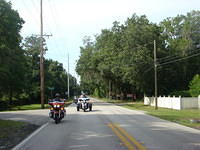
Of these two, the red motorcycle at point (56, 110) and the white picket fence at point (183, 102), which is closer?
the red motorcycle at point (56, 110)

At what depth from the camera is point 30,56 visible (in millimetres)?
69500

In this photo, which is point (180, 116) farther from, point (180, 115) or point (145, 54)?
point (145, 54)

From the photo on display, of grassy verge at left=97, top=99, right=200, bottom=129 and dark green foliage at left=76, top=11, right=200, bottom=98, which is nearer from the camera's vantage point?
grassy verge at left=97, top=99, right=200, bottom=129

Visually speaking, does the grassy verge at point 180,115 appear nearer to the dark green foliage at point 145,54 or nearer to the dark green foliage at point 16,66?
the dark green foliage at point 16,66

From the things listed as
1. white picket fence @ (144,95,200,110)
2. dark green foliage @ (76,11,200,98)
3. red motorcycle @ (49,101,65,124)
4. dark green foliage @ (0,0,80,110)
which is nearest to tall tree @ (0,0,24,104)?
dark green foliage @ (0,0,80,110)

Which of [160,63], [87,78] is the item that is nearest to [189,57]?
[160,63]

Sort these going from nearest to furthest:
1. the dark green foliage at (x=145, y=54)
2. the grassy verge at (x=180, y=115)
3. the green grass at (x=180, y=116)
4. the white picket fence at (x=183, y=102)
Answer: the green grass at (x=180, y=116) < the grassy verge at (x=180, y=115) < the white picket fence at (x=183, y=102) < the dark green foliage at (x=145, y=54)

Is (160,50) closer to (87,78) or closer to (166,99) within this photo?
(166,99)

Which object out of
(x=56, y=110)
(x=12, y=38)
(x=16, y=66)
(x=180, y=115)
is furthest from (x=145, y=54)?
(x=56, y=110)

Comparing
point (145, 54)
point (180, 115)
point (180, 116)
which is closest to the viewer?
point (180, 116)

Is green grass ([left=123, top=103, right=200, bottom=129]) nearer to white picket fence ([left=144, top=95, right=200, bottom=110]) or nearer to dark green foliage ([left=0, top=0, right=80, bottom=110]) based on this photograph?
white picket fence ([left=144, top=95, right=200, bottom=110])

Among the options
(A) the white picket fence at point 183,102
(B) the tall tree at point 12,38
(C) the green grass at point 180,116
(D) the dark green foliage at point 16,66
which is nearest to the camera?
(C) the green grass at point 180,116

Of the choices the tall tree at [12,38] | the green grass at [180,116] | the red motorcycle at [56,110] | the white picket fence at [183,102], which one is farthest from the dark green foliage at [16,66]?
the white picket fence at [183,102]

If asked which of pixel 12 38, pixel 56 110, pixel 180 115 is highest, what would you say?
pixel 12 38
